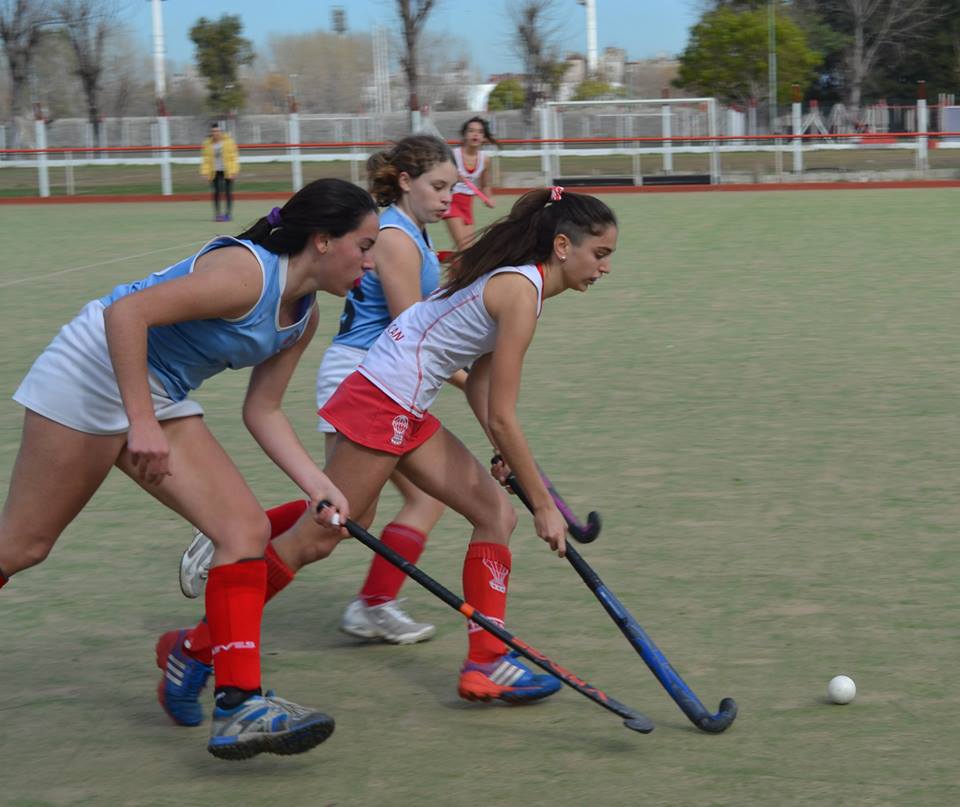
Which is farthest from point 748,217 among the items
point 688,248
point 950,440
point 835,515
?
point 835,515

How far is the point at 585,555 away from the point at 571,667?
108 cm

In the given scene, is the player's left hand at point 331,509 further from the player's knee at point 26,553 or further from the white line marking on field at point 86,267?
the white line marking on field at point 86,267

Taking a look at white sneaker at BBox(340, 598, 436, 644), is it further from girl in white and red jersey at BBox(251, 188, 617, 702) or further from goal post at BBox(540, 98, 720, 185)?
goal post at BBox(540, 98, 720, 185)

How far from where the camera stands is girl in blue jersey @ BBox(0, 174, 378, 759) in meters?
3.44

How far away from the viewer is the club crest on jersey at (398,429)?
401cm

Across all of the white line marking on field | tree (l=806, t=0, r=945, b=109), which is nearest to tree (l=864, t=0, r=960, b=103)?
tree (l=806, t=0, r=945, b=109)

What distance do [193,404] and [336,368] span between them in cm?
96

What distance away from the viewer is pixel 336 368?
183 inches

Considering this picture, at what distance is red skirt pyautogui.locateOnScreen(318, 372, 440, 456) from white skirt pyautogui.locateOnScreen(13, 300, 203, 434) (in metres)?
0.52

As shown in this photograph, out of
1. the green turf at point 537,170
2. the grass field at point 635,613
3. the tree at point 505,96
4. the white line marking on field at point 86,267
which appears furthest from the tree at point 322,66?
the grass field at point 635,613

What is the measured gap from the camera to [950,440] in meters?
6.95

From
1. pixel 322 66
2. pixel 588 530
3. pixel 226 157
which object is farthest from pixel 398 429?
pixel 322 66

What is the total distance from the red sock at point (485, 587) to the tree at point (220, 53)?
60.2 meters

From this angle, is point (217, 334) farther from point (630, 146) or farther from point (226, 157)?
point (630, 146)
